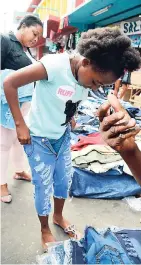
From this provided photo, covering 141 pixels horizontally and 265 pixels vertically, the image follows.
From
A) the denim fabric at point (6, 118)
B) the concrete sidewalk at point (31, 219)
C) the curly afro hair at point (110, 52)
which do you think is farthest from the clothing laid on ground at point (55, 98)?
the concrete sidewalk at point (31, 219)

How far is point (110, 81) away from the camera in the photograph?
4.07 feet

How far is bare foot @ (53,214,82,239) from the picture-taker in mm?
1743

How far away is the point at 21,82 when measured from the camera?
1272 millimetres

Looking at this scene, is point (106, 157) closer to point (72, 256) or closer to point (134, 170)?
point (72, 256)

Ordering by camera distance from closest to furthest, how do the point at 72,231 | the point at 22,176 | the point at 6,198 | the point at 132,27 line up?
the point at 72,231 < the point at 6,198 < the point at 22,176 < the point at 132,27

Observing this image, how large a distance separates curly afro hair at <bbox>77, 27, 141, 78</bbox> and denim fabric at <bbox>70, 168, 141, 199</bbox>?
1307 millimetres

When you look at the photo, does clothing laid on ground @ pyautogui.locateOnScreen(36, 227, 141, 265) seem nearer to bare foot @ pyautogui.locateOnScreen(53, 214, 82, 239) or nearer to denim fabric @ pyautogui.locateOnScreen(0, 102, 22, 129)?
bare foot @ pyautogui.locateOnScreen(53, 214, 82, 239)

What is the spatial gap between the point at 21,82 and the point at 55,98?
197 mm

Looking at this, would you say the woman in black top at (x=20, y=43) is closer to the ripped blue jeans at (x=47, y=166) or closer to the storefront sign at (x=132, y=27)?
the ripped blue jeans at (x=47, y=166)

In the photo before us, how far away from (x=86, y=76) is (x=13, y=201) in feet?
4.56

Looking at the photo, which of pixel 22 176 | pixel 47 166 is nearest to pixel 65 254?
pixel 47 166

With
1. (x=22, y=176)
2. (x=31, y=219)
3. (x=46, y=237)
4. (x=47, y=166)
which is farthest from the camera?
(x=22, y=176)

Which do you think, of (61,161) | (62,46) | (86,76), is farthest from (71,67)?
(62,46)

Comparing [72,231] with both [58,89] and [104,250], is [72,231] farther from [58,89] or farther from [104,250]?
[58,89]
